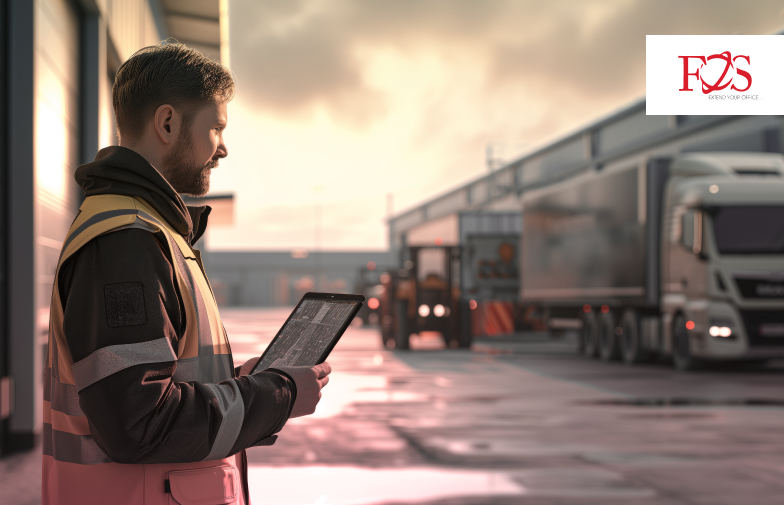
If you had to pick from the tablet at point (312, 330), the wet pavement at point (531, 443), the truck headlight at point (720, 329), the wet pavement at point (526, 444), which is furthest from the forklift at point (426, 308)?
the tablet at point (312, 330)

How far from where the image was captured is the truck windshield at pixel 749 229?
15727 mm

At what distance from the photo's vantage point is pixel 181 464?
1917 millimetres

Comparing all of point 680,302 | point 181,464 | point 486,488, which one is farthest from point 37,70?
point 680,302

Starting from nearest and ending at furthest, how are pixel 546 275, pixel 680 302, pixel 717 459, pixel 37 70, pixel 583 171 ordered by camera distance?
pixel 717 459 → pixel 37 70 → pixel 680 302 → pixel 546 275 → pixel 583 171

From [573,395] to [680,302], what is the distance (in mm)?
4722

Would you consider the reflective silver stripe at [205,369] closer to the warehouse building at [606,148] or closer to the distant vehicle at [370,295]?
the warehouse building at [606,148]

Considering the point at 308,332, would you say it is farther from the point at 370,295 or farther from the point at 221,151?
the point at 370,295

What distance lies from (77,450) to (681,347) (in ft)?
52.2

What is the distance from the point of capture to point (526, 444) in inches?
328

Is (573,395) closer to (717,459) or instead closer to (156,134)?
(717,459)

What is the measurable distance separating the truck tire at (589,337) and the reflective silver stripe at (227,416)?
1852 cm

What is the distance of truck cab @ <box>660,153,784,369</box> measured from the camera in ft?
50.7

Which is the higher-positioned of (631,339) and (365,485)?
(631,339)

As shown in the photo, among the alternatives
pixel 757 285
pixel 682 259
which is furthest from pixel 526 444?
pixel 682 259
